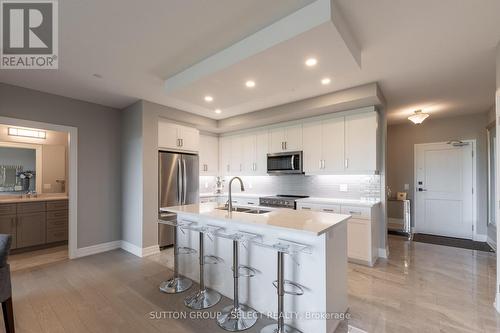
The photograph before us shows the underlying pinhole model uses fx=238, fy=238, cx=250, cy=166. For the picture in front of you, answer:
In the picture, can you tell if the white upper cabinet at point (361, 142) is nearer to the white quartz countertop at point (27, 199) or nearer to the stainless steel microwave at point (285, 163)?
the stainless steel microwave at point (285, 163)

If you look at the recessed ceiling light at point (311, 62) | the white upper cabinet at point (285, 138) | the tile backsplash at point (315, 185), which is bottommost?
the tile backsplash at point (315, 185)

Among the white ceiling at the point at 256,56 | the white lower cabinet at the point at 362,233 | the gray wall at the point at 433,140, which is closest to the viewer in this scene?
the white ceiling at the point at 256,56

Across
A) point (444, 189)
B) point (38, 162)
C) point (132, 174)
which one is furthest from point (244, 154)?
point (444, 189)

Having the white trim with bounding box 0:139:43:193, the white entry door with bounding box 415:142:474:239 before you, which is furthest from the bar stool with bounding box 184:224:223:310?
the white entry door with bounding box 415:142:474:239

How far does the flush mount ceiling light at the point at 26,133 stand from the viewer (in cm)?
458

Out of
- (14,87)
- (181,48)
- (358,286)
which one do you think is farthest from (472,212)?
(14,87)

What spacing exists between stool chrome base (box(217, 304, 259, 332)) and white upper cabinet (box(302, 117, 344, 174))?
8.85 feet

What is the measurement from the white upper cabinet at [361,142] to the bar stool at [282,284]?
2.40m

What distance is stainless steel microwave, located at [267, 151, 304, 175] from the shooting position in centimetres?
457

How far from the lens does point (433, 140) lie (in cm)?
558

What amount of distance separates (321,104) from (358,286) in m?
2.67

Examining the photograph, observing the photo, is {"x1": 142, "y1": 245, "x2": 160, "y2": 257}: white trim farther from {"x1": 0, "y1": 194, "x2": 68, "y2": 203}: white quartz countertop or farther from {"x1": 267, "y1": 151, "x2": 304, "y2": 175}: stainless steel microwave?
{"x1": 267, "y1": 151, "x2": 304, "y2": 175}: stainless steel microwave

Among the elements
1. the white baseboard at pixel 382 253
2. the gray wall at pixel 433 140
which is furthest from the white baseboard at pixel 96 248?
the gray wall at pixel 433 140

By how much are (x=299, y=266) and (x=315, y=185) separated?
296cm
